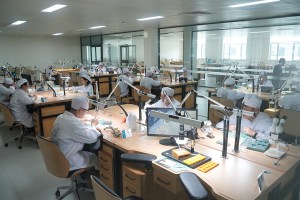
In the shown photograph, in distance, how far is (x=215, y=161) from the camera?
1.96 metres

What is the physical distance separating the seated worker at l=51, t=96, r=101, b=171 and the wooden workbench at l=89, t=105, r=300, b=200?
0.64 feet

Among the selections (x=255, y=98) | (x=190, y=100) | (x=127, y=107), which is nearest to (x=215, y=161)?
(x=255, y=98)

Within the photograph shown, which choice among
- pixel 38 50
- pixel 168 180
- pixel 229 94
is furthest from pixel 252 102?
pixel 38 50

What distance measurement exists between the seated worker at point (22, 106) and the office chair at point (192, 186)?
10.7 feet

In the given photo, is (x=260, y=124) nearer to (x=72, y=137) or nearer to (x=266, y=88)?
(x=72, y=137)

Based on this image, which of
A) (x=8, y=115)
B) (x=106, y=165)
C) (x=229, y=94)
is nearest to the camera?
(x=106, y=165)

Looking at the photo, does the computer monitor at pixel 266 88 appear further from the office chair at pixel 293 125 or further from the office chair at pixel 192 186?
the office chair at pixel 192 186

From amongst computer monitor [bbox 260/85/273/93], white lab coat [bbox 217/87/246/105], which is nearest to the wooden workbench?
white lab coat [bbox 217/87/246/105]

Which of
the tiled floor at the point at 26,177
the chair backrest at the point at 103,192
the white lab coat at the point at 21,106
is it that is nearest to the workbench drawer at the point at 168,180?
the chair backrest at the point at 103,192

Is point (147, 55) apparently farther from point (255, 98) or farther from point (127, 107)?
point (255, 98)

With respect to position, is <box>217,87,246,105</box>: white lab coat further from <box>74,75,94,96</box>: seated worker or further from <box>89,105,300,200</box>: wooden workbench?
<box>74,75,94,96</box>: seated worker

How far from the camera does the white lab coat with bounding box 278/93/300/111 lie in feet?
12.7

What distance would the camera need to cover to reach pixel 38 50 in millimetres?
11883

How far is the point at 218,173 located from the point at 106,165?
121 centimetres
